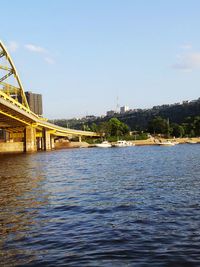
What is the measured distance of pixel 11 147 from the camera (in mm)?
140125

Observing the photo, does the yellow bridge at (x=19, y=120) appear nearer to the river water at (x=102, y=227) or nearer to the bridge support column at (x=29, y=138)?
the bridge support column at (x=29, y=138)

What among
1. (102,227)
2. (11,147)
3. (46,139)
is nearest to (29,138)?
(11,147)

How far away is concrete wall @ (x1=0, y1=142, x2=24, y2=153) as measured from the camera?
137750mm

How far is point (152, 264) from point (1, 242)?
255 inches

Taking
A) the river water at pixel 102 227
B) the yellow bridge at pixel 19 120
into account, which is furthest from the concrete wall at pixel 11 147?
the river water at pixel 102 227

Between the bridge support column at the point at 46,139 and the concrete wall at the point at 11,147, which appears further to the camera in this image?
the bridge support column at the point at 46,139

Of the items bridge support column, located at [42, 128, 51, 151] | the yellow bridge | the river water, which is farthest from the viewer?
bridge support column, located at [42, 128, 51, 151]

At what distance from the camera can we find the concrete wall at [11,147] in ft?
452

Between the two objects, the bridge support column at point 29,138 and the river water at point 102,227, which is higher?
the bridge support column at point 29,138

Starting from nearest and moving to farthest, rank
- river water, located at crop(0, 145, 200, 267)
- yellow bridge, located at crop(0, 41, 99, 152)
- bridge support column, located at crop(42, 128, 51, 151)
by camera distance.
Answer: river water, located at crop(0, 145, 200, 267)
yellow bridge, located at crop(0, 41, 99, 152)
bridge support column, located at crop(42, 128, 51, 151)

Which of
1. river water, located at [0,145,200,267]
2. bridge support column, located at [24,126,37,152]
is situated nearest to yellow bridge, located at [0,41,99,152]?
bridge support column, located at [24,126,37,152]

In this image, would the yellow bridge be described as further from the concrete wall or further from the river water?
the river water

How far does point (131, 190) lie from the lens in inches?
1176

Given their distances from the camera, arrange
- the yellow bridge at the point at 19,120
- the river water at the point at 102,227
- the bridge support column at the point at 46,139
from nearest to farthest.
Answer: the river water at the point at 102,227
the yellow bridge at the point at 19,120
the bridge support column at the point at 46,139
